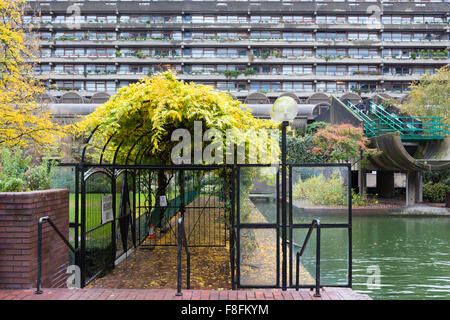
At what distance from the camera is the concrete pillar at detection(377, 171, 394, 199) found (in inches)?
1006

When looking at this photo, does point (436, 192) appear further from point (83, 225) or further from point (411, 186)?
point (83, 225)

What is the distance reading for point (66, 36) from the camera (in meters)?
49.6

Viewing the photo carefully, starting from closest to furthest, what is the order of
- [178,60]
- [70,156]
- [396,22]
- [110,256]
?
[110,256]
[70,156]
[178,60]
[396,22]

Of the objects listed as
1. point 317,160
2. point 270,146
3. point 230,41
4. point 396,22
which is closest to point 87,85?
point 230,41

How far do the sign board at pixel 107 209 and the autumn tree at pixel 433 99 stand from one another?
2690 cm

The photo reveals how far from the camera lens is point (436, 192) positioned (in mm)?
23734

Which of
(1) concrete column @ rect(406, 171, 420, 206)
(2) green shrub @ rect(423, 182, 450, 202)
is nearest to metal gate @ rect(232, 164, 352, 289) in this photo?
(1) concrete column @ rect(406, 171, 420, 206)

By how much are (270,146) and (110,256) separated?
13.8 feet

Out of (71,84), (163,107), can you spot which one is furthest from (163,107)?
(71,84)

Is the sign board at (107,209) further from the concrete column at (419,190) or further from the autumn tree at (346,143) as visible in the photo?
the concrete column at (419,190)

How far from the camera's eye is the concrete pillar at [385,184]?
83.8 ft

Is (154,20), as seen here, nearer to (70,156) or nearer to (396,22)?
(396,22)

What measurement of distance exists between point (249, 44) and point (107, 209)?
4543cm

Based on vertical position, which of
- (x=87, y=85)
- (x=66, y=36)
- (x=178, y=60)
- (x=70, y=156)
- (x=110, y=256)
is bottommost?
(x=110, y=256)
